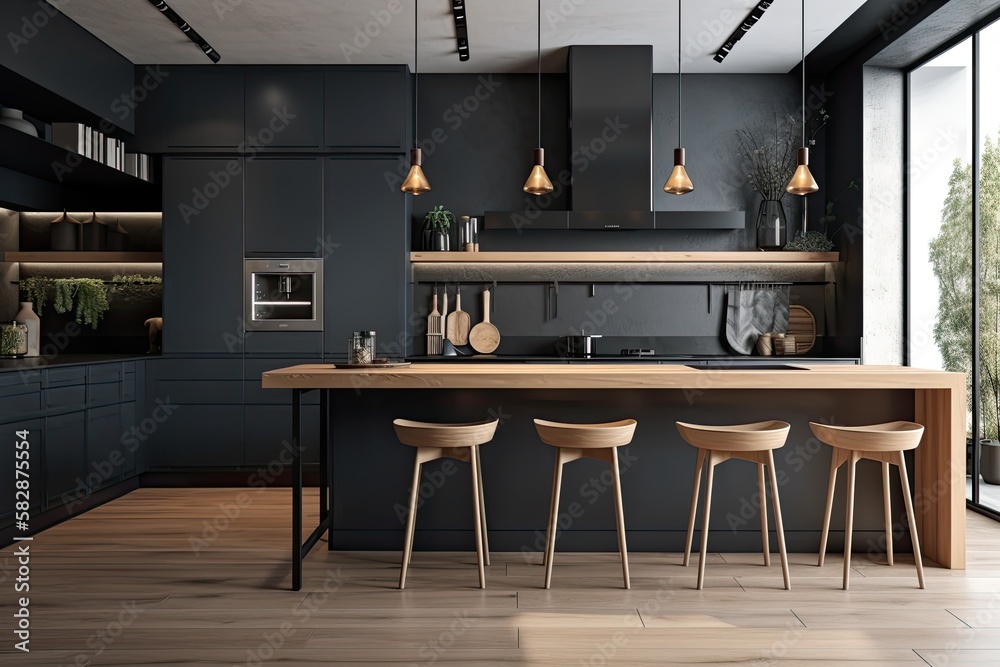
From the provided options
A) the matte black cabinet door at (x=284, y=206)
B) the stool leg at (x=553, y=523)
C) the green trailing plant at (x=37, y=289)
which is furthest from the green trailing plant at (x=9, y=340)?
the stool leg at (x=553, y=523)

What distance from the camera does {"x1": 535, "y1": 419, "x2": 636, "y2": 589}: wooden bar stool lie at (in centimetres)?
290

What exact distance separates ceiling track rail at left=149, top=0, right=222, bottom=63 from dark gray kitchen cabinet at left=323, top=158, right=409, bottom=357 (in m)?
1.05

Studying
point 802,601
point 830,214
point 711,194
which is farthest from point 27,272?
point 830,214

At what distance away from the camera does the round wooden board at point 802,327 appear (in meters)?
5.42

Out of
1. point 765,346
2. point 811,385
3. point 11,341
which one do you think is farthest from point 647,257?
point 11,341

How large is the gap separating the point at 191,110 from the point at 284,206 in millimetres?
964

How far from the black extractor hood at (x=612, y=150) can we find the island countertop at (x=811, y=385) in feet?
6.41

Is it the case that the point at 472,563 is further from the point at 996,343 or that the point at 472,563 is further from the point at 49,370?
the point at 996,343

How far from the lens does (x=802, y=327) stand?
17.8 ft

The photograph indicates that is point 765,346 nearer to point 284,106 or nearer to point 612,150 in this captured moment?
point 612,150

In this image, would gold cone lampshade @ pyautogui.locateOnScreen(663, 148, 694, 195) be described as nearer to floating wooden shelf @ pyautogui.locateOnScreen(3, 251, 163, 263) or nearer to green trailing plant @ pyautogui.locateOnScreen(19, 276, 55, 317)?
floating wooden shelf @ pyautogui.locateOnScreen(3, 251, 163, 263)

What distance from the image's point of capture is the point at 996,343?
13.8ft

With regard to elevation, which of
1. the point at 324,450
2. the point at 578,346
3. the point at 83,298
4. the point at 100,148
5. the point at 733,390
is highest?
the point at 100,148

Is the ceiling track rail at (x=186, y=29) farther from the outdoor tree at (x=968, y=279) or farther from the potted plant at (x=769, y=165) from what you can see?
the outdoor tree at (x=968, y=279)
